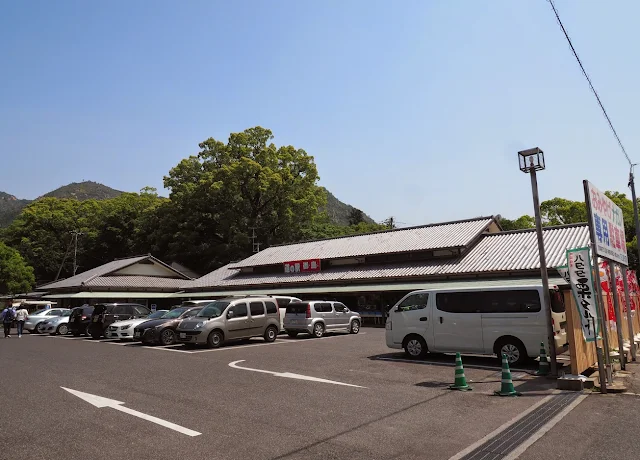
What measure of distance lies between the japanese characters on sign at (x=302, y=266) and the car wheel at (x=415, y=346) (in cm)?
2163

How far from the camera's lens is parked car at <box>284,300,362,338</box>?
A: 19797 millimetres

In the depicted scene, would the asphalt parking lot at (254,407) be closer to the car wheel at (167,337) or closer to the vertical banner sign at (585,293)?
the vertical banner sign at (585,293)

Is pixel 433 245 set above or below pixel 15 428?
above

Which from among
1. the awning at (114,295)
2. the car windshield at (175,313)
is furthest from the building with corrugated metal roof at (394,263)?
the car windshield at (175,313)

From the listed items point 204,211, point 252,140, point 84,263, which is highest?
point 252,140

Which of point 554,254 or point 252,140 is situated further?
point 252,140

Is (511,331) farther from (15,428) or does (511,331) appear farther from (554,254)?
(554,254)

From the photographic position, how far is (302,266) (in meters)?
35.4

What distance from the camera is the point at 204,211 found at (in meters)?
54.4

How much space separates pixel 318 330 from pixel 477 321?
9608 mm

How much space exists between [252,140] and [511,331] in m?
48.3

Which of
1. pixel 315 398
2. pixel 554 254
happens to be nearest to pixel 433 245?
pixel 554 254

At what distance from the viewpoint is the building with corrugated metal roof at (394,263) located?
25438mm

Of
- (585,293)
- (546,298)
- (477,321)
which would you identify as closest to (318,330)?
(477,321)
